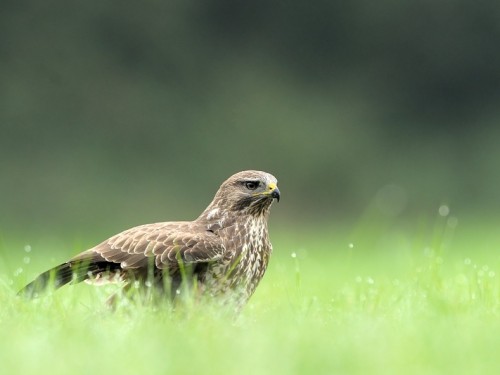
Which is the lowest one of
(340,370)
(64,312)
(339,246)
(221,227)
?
(340,370)

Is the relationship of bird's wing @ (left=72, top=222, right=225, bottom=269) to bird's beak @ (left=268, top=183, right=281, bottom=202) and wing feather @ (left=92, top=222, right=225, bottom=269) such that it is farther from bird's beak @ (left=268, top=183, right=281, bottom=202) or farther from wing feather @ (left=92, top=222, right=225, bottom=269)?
bird's beak @ (left=268, top=183, right=281, bottom=202)

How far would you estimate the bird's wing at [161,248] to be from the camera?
5.66 metres

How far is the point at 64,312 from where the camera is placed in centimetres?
530

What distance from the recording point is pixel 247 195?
620 cm

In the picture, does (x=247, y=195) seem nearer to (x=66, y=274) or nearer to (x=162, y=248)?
(x=162, y=248)

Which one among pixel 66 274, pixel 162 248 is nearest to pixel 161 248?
pixel 162 248

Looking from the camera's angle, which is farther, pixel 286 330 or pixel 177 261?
pixel 177 261

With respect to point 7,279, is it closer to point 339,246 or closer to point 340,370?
point 340,370

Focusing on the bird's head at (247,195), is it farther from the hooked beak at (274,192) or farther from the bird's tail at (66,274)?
the bird's tail at (66,274)

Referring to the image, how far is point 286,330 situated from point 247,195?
1578 millimetres

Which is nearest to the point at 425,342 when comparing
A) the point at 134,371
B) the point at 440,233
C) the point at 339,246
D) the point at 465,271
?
the point at 134,371

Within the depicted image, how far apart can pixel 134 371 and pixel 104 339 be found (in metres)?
0.52

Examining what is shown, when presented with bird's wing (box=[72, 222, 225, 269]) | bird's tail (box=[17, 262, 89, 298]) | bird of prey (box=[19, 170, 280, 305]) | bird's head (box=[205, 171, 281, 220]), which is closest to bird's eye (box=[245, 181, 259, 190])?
bird's head (box=[205, 171, 281, 220])

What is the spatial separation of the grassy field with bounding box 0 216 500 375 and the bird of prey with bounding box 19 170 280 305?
0.12 metres
